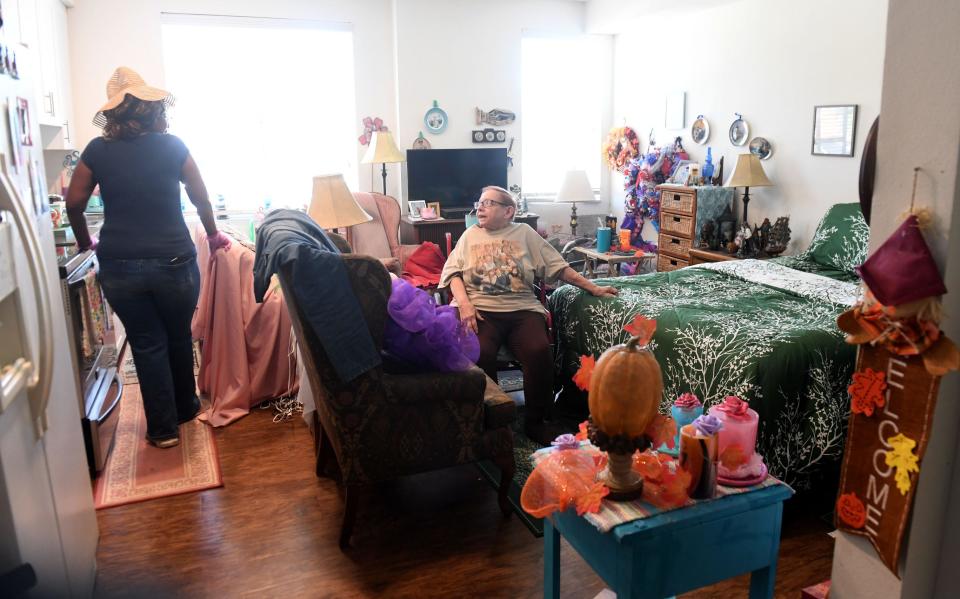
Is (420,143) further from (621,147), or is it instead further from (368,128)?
(621,147)

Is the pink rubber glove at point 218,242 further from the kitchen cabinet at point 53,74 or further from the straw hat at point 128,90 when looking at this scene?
the kitchen cabinet at point 53,74

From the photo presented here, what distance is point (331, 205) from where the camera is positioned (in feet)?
11.3

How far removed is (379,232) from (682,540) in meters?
3.93

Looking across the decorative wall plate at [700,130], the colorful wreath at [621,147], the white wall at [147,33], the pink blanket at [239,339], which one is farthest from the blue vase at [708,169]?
the pink blanket at [239,339]

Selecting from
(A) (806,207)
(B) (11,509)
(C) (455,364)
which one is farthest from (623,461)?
(A) (806,207)

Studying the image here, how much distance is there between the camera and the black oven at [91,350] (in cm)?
277

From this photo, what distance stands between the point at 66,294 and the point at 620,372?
2260mm

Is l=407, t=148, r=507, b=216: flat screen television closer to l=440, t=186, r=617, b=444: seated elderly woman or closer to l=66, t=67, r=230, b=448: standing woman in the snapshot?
l=440, t=186, r=617, b=444: seated elderly woman

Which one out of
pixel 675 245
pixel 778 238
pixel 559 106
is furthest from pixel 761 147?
pixel 559 106

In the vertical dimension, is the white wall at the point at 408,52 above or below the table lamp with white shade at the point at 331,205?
above

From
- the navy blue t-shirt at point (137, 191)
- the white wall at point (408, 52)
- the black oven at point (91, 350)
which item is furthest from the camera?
the white wall at point (408, 52)

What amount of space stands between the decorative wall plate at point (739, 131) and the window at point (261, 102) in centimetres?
307

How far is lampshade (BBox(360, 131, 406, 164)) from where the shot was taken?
18.4 feet

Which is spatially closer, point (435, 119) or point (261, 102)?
point (261, 102)
